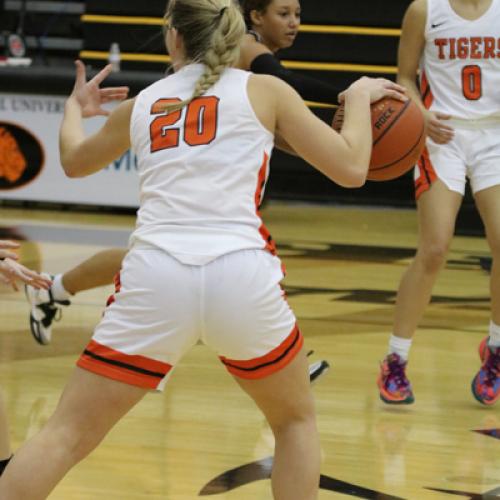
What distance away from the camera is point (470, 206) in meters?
9.66

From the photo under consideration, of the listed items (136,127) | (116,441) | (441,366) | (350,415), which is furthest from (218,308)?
(441,366)

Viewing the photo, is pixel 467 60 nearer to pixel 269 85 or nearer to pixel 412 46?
pixel 412 46

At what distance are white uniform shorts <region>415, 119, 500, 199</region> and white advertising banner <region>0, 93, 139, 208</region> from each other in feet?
16.5

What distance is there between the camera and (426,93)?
4.59 meters

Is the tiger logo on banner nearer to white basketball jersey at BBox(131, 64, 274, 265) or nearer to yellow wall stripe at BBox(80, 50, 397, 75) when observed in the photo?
yellow wall stripe at BBox(80, 50, 397, 75)

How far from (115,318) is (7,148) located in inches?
274

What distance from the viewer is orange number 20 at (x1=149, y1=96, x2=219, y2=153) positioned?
2688mm

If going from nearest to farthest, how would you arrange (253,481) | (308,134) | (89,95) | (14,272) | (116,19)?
(308,134) → (14,272) → (89,95) → (253,481) → (116,19)

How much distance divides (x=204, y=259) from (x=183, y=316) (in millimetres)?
130

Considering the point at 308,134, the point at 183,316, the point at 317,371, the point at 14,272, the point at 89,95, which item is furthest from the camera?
the point at 317,371

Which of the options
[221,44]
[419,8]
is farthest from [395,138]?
[419,8]

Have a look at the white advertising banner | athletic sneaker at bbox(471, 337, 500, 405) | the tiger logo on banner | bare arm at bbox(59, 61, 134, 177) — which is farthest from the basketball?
the tiger logo on banner

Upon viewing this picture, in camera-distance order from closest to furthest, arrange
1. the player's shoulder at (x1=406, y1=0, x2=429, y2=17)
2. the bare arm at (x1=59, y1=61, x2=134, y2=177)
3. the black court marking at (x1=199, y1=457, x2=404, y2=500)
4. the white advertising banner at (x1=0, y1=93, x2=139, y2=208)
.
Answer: the bare arm at (x1=59, y1=61, x2=134, y2=177), the black court marking at (x1=199, y1=457, x2=404, y2=500), the player's shoulder at (x1=406, y1=0, x2=429, y2=17), the white advertising banner at (x1=0, y1=93, x2=139, y2=208)

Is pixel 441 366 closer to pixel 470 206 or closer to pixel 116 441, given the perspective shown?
pixel 116 441
